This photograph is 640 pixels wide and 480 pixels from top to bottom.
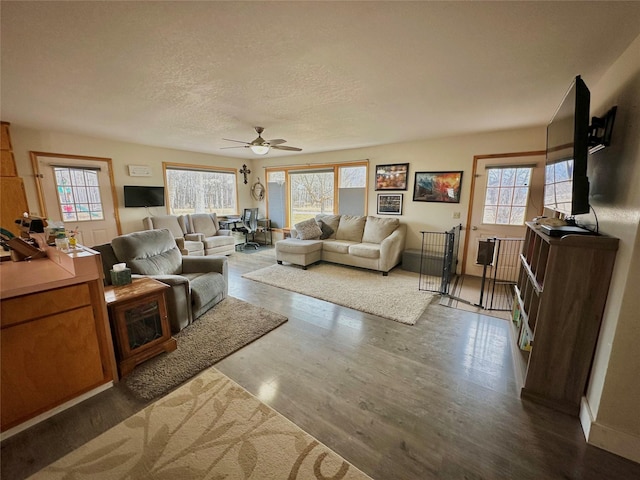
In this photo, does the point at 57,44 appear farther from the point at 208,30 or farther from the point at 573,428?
the point at 573,428

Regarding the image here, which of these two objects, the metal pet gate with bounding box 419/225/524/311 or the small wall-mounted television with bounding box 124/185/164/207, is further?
the small wall-mounted television with bounding box 124/185/164/207

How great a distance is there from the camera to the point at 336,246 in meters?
4.82

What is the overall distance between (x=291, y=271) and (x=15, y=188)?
4.22 metres

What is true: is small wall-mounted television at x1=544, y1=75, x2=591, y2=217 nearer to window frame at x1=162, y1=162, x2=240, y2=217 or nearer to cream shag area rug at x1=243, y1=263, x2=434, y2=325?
cream shag area rug at x1=243, y1=263, x2=434, y2=325

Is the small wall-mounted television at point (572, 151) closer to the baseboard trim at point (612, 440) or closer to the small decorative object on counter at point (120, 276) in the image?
the baseboard trim at point (612, 440)

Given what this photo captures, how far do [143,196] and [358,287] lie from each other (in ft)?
15.0

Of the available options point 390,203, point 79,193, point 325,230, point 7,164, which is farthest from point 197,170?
point 390,203

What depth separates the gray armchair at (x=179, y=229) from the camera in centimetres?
489

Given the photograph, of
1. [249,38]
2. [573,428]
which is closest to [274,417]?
[573,428]

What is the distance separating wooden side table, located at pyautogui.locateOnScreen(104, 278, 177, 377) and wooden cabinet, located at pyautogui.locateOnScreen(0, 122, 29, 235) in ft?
10.2

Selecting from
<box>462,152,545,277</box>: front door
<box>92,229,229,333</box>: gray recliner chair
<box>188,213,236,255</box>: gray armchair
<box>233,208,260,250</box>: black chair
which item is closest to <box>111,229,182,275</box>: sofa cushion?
<box>92,229,229,333</box>: gray recliner chair

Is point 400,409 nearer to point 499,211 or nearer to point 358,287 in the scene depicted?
point 358,287

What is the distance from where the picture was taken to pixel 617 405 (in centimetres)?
139

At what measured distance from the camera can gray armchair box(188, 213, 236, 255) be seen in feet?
17.5
